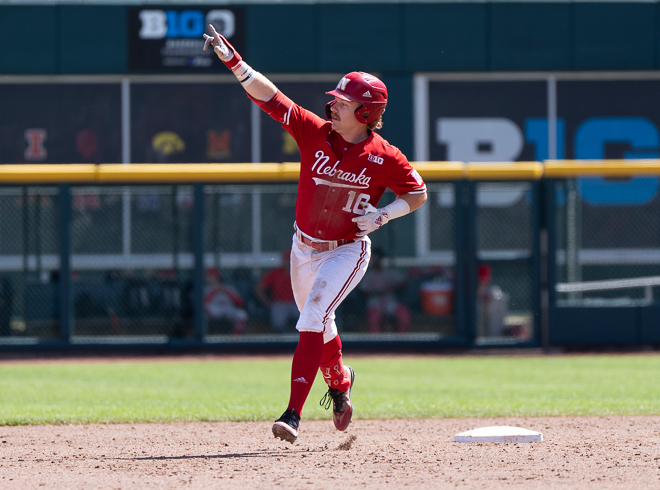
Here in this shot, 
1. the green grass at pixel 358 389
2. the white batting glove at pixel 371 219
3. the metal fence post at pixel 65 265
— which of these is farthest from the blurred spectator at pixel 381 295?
the white batting glove at pixel 371 219

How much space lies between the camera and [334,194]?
4.65m

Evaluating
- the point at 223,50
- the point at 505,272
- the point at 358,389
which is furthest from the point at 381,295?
the point at 223,50

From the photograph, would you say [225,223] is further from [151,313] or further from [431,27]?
[431,27]

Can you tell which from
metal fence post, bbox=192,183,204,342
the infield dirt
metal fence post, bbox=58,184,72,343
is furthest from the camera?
metal fence post, bbox=192,183,204,342

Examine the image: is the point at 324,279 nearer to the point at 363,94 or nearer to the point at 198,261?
the point at 363,94

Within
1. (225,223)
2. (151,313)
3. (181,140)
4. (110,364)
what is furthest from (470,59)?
(110,364)

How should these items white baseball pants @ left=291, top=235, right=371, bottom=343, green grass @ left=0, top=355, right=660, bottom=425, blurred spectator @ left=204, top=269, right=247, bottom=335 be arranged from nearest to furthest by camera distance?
1. white baseball pants @ left=291, top=235, right=371, bottom=343
2. green grass @ left=0, top=355, right=660, bottom=425
3. blurred spectator @ left=204, top=269, right=247, bottom=335

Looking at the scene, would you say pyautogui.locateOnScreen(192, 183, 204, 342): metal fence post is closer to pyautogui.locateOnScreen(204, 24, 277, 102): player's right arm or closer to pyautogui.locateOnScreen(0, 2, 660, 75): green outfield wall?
pyautogui.locateOnScreen(0, 2, 660, 75): green outfield wall

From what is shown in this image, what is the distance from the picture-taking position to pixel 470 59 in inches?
615

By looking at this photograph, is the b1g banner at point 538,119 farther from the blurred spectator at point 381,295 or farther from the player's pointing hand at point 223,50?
the player's pointing hand at point 223,50

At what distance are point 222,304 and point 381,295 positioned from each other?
193cm

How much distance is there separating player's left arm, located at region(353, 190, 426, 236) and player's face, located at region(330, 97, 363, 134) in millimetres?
416

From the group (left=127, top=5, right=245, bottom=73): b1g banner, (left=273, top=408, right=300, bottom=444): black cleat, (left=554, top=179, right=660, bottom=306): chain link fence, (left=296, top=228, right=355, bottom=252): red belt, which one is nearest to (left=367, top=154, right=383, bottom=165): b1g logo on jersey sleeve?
(left=296, top=228, right=355, bottom=252): red belt

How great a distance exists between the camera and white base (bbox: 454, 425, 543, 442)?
4.68 meters
